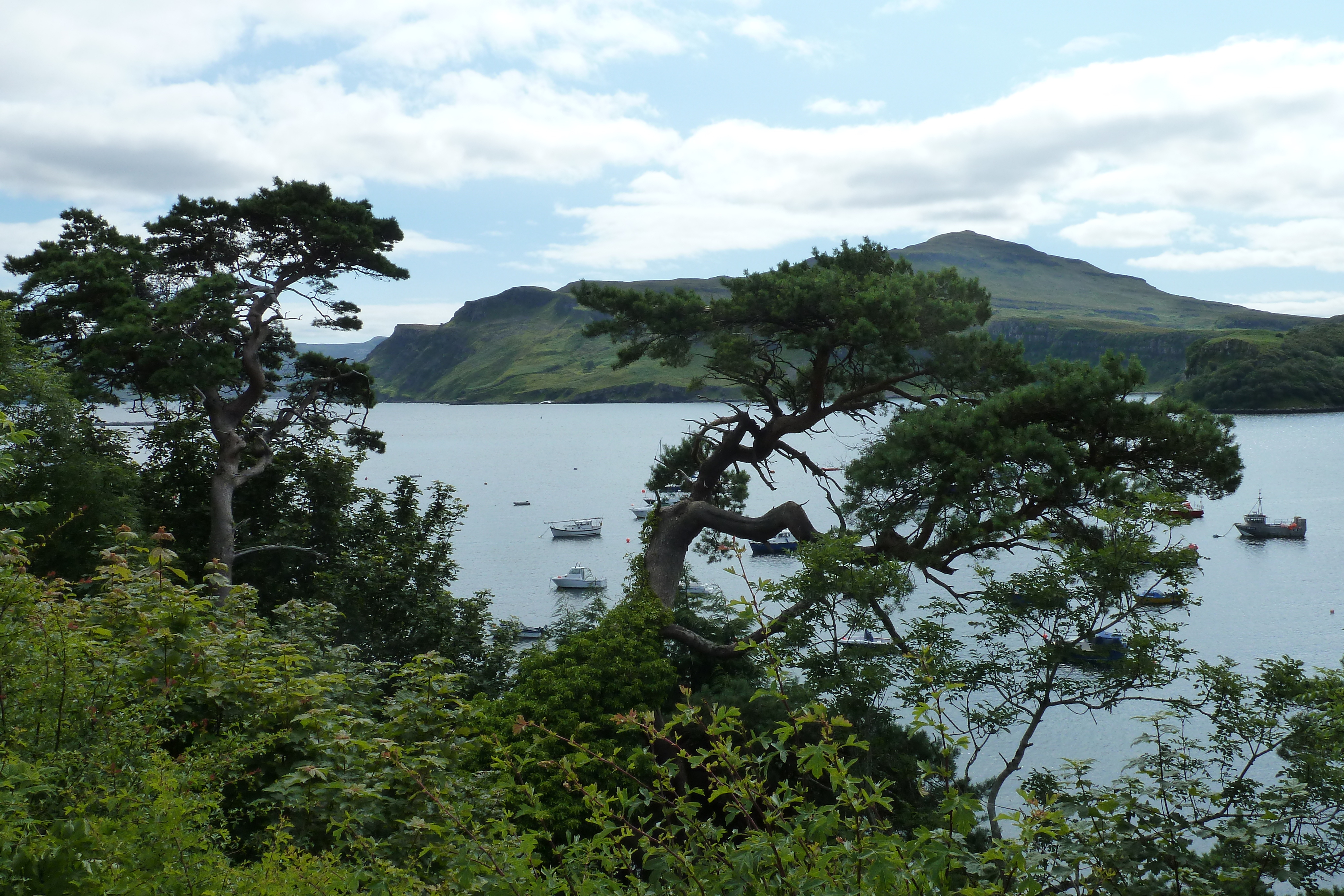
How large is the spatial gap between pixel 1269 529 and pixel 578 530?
2016 inches

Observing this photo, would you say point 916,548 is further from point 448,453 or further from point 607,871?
point 448,453

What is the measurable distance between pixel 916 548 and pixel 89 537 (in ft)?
54.0

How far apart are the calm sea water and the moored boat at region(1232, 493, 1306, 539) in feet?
3.89

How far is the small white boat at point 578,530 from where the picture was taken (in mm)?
67500

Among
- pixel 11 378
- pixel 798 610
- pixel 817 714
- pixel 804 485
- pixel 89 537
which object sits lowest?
pixel 804 485

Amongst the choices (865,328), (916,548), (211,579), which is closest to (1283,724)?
(916,548)

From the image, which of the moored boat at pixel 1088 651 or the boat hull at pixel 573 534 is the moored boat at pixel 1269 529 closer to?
the boat hull at pixel 573 534

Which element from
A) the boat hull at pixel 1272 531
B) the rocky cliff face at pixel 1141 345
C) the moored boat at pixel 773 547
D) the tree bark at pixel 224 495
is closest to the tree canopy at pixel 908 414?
the tree bark at pixel 224 495

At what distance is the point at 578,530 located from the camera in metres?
68.1

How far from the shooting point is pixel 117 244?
68.2ft

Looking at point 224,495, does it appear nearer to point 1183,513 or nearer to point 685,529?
point 685,529

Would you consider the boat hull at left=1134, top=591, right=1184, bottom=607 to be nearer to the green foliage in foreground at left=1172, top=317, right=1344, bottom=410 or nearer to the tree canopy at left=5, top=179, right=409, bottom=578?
the tree canopy at left=5, top=179, right=409, bottom=578

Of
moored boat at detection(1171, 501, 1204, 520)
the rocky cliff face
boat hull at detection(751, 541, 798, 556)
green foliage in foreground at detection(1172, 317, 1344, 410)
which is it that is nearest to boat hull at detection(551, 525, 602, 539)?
boat hull at detection(751, 541, 798, 556)

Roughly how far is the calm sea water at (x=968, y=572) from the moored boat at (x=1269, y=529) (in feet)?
3.89
